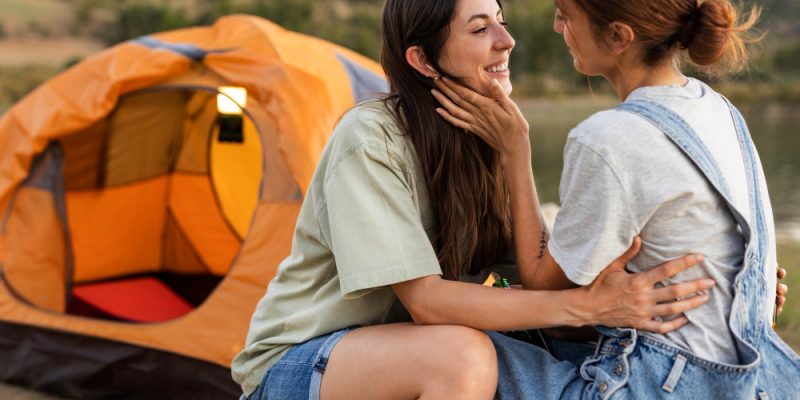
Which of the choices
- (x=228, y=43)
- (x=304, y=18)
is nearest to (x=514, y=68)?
(x=304, y=18)

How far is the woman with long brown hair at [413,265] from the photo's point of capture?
63.0 inches

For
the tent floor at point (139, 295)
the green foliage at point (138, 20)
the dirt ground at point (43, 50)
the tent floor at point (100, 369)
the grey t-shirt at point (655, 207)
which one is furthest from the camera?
the green foliage at point (138, 20)

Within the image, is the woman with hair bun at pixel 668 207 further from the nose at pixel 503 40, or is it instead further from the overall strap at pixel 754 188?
the nose at pixel 503 40

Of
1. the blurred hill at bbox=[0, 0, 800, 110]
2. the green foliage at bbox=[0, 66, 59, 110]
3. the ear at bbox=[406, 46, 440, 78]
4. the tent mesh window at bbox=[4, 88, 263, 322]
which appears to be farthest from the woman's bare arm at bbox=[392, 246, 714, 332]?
the blurred hill at bbox=[0, 0, 800, 110]

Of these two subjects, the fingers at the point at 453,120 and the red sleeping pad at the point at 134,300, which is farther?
the red sleeping pad at the point at 134,300

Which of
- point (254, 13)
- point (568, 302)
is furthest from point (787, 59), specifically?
point (568, 302)

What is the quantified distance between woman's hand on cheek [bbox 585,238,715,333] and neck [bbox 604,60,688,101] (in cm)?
31

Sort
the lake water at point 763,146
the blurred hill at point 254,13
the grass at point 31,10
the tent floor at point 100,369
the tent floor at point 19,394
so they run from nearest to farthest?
the tent floor at point 100,369 → the tent floor at point 19,394 → the lake water at point 763,146 → the blurred hill at point 254,13 → the grass at point 31,10

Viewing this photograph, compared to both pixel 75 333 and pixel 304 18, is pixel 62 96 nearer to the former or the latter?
pixel 75 333

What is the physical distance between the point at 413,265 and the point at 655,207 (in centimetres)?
45

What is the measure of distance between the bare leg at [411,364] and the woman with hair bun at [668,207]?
11cm

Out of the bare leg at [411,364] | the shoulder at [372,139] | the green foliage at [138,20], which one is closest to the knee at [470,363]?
the bare leg at [411,364]

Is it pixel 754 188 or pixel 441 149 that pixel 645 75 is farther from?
pixel 441 149

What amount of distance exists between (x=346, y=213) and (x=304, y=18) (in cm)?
Answer: 3538
